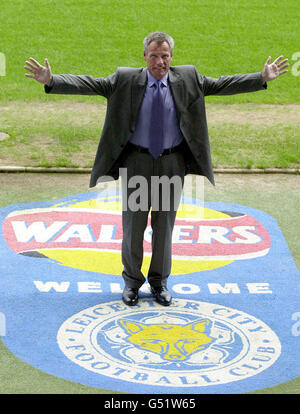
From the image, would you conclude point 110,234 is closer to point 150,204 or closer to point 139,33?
point 150,204

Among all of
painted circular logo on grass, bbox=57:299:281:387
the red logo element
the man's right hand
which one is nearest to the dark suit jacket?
the man's right hand

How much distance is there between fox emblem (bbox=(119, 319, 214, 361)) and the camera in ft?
21.1

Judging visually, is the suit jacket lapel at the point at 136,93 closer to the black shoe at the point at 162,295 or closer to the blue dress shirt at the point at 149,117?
the blue dress shirt at the point at 149,117

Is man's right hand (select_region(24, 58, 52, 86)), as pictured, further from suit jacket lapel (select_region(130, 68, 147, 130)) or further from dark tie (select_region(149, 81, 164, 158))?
dark tie (select_region(149, 81, 164, 158))

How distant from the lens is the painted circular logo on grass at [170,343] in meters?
6.09

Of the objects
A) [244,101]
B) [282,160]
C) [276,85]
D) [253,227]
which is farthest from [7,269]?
[276,85]

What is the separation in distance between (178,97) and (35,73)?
1.23 m

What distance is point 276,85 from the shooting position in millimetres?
16984

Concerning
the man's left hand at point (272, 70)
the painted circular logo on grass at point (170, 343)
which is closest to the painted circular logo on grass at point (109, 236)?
the painted circular logo on grass at point (170, 343)

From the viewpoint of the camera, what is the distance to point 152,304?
286 inches

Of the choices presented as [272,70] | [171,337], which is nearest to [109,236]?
[171,337]

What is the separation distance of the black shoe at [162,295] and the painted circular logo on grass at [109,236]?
66 cm

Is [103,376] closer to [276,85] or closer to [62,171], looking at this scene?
[62,171]
